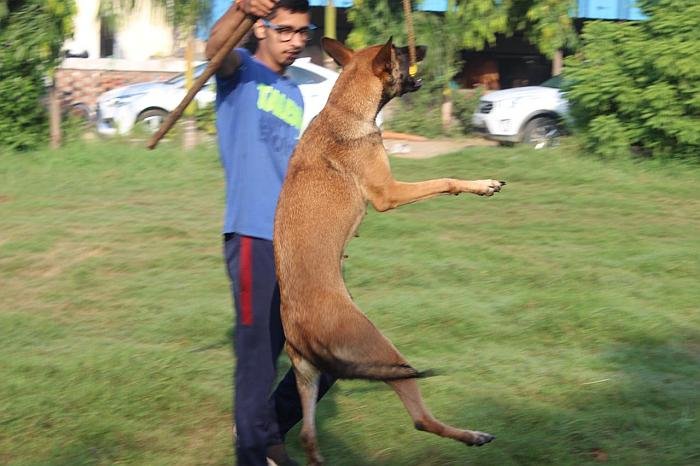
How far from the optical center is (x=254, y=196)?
166 inches

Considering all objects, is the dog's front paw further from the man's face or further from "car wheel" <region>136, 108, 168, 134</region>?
"car wheel" <region>136, 108, 168, 134</region>

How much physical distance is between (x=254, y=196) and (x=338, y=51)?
76 cm

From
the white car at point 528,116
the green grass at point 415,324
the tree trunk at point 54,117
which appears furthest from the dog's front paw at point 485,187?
the white car at point 528,116

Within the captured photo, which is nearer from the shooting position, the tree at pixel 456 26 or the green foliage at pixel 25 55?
the green foliage at pixel 25 55

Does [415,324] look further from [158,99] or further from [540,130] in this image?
[158,99]

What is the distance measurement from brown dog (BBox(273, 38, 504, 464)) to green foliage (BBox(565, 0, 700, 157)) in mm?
8482

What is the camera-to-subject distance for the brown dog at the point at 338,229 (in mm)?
3914

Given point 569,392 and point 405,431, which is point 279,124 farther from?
point 569,392

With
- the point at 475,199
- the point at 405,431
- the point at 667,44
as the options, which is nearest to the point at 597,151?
the point at 667,44

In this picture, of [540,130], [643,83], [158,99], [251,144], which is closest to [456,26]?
[540,130]

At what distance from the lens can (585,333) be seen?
647 cm

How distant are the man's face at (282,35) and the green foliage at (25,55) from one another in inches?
401

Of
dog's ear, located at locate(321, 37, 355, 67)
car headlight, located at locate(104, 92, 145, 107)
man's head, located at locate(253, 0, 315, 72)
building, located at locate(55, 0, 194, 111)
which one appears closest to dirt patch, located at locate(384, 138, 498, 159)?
building, located at locate(55, 0, 194, 111)

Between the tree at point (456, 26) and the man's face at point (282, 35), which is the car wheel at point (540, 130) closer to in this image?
the tree at point (456, 26)
